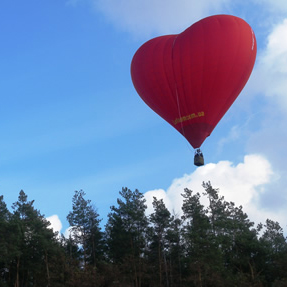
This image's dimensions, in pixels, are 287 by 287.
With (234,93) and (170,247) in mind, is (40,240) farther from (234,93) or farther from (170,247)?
(234,93)

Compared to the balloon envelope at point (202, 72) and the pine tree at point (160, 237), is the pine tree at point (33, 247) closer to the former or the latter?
the pine tree at point (160, 237)

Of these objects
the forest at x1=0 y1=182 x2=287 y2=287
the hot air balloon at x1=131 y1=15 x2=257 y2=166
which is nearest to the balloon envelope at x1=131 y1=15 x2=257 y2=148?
the hot air balloon at x1=131 y1=15 x2=257 y2=166

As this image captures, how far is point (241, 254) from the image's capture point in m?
54.9

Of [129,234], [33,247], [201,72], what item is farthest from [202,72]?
[33,247]

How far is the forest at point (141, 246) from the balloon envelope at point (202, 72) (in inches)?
959

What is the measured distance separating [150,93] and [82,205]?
34.8m

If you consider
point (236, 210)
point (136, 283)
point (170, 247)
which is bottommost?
point (136, 283)

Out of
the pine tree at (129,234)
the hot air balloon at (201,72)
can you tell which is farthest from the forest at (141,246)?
the hot air balloon at (201,72)

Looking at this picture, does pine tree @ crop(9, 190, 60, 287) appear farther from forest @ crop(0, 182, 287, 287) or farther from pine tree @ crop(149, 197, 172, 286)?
pine tree @ crop(149, 197, 172, 286)

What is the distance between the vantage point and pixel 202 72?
79.1ft

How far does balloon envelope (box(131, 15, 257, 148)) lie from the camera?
24.2m

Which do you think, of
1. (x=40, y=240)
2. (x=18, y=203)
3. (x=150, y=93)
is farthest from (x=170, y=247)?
(x=150, y=93)

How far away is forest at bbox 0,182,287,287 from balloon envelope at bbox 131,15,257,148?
2436 centimetres

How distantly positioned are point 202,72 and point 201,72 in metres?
0.06
